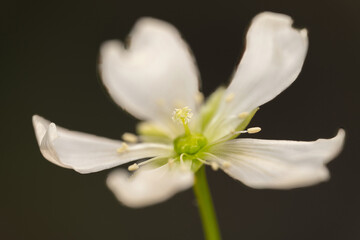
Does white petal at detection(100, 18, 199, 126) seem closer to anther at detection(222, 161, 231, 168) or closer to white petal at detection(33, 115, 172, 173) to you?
white petal at detection(33, 115, 172, 173)

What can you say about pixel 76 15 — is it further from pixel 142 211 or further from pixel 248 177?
pixel 248 177

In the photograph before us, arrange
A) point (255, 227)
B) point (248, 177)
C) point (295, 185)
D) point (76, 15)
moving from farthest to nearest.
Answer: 1. point (76, 15)
2. point (255, 227)
3. point (248, 177)
4. point (295, 185)

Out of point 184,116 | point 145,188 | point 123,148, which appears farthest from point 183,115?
point 145,188

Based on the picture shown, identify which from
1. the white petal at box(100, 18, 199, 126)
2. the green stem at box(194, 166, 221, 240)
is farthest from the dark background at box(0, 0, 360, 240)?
the green stem at box(194, 166, 221, 240)

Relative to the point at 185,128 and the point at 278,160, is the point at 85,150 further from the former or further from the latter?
the point at 278,160

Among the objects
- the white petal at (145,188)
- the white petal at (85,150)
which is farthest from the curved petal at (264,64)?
the white petal at (145,188)

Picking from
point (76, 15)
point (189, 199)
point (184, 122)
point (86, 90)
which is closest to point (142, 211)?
point (189, 199)

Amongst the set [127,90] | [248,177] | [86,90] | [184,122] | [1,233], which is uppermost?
[86,90]
